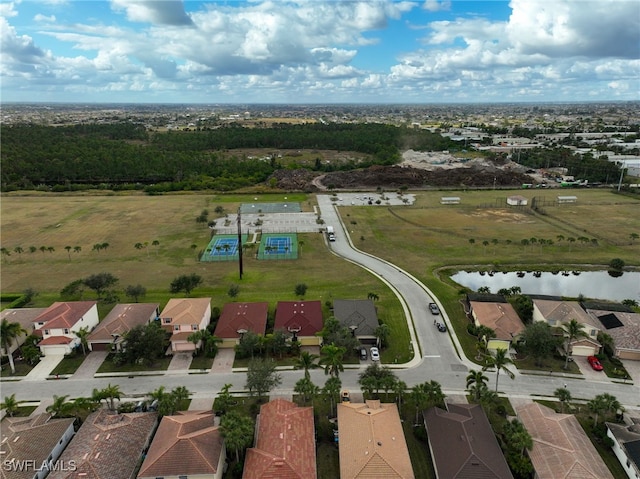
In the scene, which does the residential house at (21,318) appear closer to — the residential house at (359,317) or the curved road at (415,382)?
the curved road at (415,382)

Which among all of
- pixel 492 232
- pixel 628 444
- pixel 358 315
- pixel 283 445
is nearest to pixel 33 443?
pixel 283 445

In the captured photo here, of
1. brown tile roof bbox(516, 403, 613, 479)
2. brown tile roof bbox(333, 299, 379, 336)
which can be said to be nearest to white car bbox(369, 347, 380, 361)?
brown tile roof bbox(333, 299, 379, 336)

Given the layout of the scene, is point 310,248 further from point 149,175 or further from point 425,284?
point 149,175

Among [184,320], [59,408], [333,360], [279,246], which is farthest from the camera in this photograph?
[279,246]

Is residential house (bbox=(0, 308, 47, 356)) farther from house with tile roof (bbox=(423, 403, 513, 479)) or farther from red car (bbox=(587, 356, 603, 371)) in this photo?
red car (bbox=(587, 356, 603, 371))

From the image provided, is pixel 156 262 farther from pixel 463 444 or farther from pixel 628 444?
pixel 628 444

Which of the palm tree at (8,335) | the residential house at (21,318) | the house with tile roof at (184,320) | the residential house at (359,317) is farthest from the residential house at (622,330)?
the residential house at (21,318)

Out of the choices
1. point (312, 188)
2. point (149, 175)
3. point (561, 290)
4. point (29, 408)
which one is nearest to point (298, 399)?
point (29, 408)
